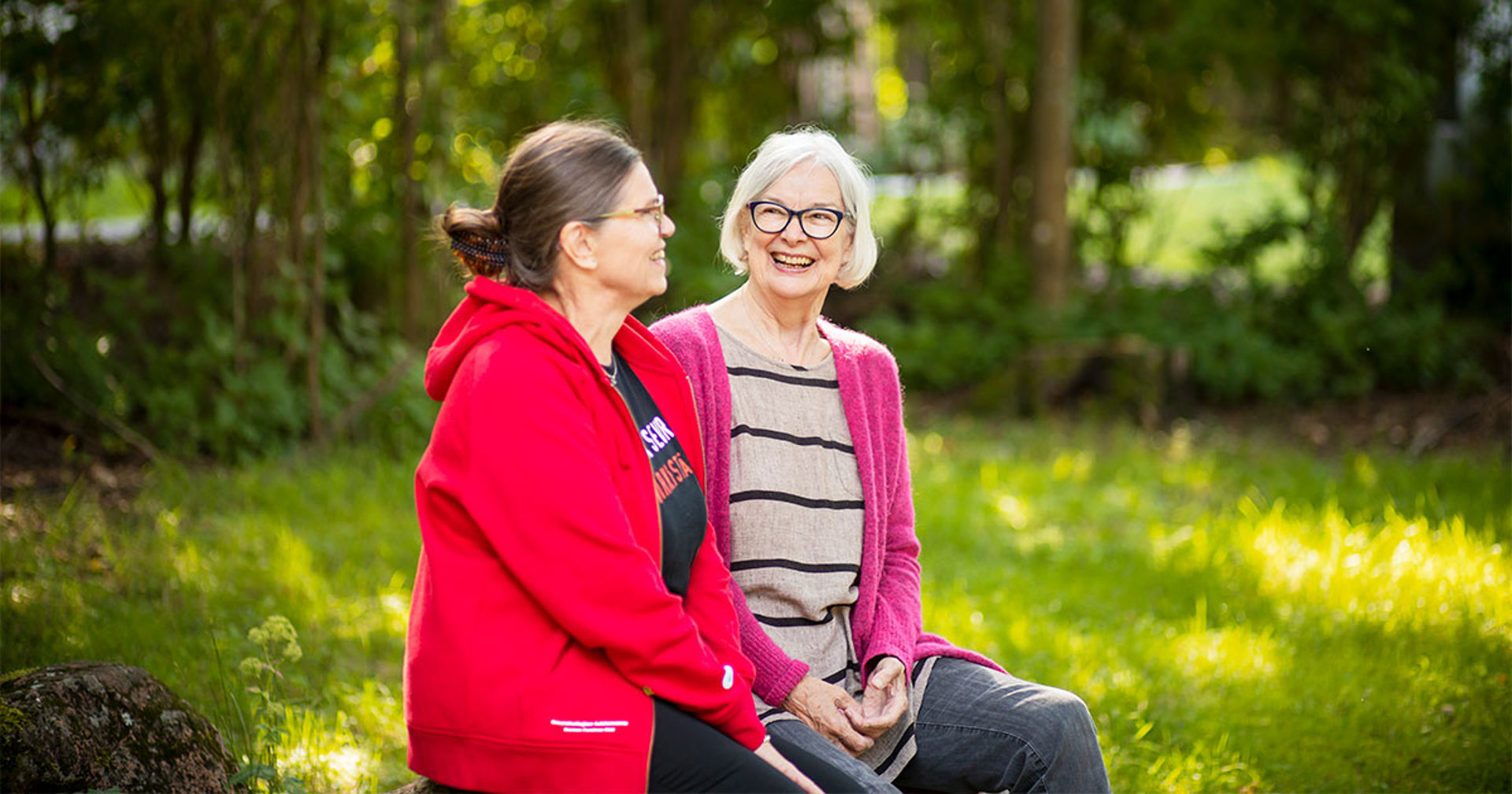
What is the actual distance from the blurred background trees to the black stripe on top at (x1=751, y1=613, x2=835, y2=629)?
9.81 feet

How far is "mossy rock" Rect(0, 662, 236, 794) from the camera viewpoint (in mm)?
2580

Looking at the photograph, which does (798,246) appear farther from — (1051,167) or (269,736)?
(1051,167)

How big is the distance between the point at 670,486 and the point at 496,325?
1.53 feet

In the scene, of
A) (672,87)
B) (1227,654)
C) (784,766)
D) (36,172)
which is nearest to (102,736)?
(784,766)

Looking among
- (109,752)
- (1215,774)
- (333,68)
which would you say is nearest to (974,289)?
(333,68)

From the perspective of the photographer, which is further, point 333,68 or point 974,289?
point 974,289

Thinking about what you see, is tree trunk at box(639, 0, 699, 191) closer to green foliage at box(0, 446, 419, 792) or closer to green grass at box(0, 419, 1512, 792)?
green grass at box(0, 419, 1512, 792)

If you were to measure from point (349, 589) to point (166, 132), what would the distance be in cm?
434

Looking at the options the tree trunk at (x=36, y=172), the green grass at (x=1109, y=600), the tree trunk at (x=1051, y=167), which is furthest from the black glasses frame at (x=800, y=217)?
Answer: the tree trunk at (x=1051, y=167)

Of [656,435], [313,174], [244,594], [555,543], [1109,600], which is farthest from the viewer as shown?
[313,174]

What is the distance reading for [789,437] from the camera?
292 centimetres

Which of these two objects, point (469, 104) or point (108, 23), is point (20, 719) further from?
point (469, 104)

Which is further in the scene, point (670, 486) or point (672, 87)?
point (672, 87)

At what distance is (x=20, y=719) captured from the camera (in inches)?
102
